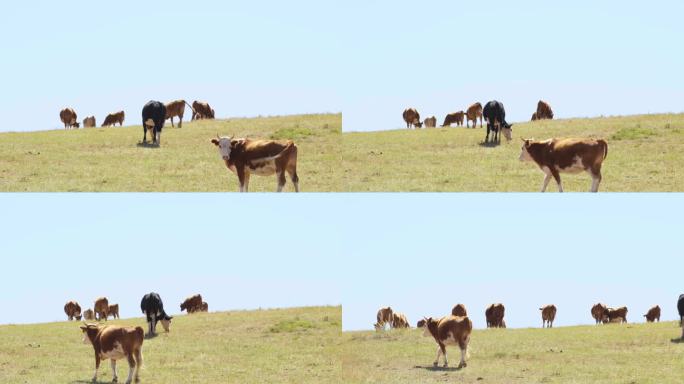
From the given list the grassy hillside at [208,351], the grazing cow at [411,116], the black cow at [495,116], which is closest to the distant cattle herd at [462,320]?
the grassy hillside at [208,351]

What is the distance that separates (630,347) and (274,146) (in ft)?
39.7

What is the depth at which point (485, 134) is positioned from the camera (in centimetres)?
5266

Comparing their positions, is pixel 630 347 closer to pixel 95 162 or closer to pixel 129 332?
pixel 129 332

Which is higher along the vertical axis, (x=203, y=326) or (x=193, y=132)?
(x=193, y=132)

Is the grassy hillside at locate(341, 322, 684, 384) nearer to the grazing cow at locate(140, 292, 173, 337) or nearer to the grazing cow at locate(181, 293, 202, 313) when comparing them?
the grazing cow at locate(140, 292, 173, 337)

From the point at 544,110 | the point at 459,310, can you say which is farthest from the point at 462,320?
the point at 544,110

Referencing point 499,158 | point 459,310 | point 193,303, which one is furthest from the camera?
point 193,303

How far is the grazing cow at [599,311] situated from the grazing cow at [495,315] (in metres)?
5.74

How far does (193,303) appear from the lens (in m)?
56.0

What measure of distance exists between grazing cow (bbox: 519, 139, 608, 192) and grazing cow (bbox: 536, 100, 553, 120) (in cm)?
2918

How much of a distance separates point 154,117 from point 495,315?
17.4m

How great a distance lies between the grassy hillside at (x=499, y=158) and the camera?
42.2 m

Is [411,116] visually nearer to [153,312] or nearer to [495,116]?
[495,116]

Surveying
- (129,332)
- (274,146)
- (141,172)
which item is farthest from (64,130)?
(129,332)
